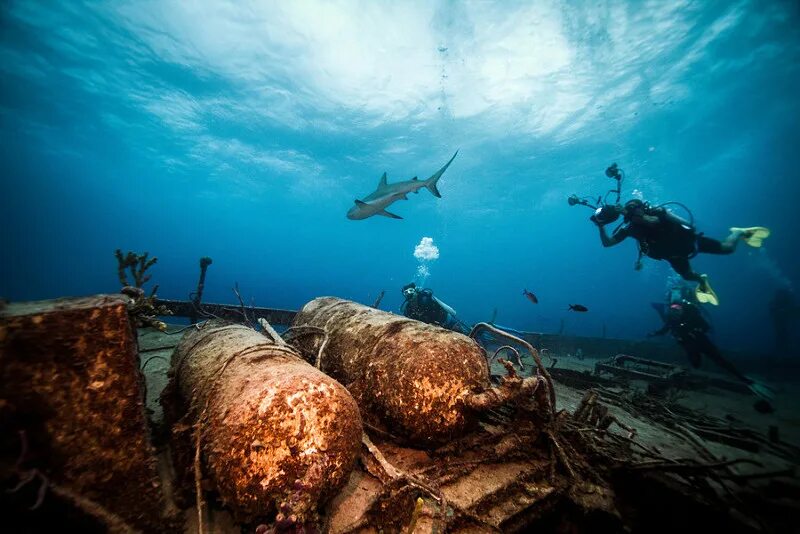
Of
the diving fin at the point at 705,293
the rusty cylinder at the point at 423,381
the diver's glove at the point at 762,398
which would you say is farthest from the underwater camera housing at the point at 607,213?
the rusty cylinder at the point at 423,381

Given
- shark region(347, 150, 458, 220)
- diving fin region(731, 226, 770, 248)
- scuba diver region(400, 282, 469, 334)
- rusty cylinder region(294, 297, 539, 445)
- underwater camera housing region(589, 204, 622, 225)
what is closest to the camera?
rusty cylinder region(294, 297, 539, 445)

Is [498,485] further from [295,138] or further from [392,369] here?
[295,138]

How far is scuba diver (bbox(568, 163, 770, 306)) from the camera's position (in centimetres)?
805

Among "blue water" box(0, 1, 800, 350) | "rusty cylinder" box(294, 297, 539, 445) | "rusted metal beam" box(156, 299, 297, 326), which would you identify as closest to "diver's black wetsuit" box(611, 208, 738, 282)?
"rusty cylinder" box(294, 297, 539, 445)

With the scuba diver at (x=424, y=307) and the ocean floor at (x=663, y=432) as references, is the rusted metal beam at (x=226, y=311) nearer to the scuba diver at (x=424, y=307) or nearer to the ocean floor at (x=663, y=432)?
the ocean floor at (x=663, y=432)

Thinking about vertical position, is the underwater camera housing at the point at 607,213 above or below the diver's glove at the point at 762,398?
above

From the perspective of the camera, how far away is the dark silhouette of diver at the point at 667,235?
805 cm

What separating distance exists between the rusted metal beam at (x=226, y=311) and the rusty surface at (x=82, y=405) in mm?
5559

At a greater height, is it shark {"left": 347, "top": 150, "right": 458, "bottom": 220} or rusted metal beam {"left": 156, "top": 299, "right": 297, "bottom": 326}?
shark {"left": 347, "top": 150, "right": 458, "bottom": 220}

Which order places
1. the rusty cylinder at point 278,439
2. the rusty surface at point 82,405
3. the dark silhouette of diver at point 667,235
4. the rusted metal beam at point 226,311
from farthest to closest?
the dark silhouette of diver at point 667,235
the rusted metal beam at point 226,311
the rusty cylinder at point 278,439
the rusty surface at point 82,405

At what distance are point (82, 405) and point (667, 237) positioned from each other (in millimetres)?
11713

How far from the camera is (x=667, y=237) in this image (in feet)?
27.2

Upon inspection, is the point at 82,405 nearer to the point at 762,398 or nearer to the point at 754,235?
the point at 762,398

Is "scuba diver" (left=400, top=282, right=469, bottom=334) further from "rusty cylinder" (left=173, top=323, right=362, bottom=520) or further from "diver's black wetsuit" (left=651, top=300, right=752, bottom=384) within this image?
"diver's black wetsuit" (left=651, top=300, right=752, bottom=384)
